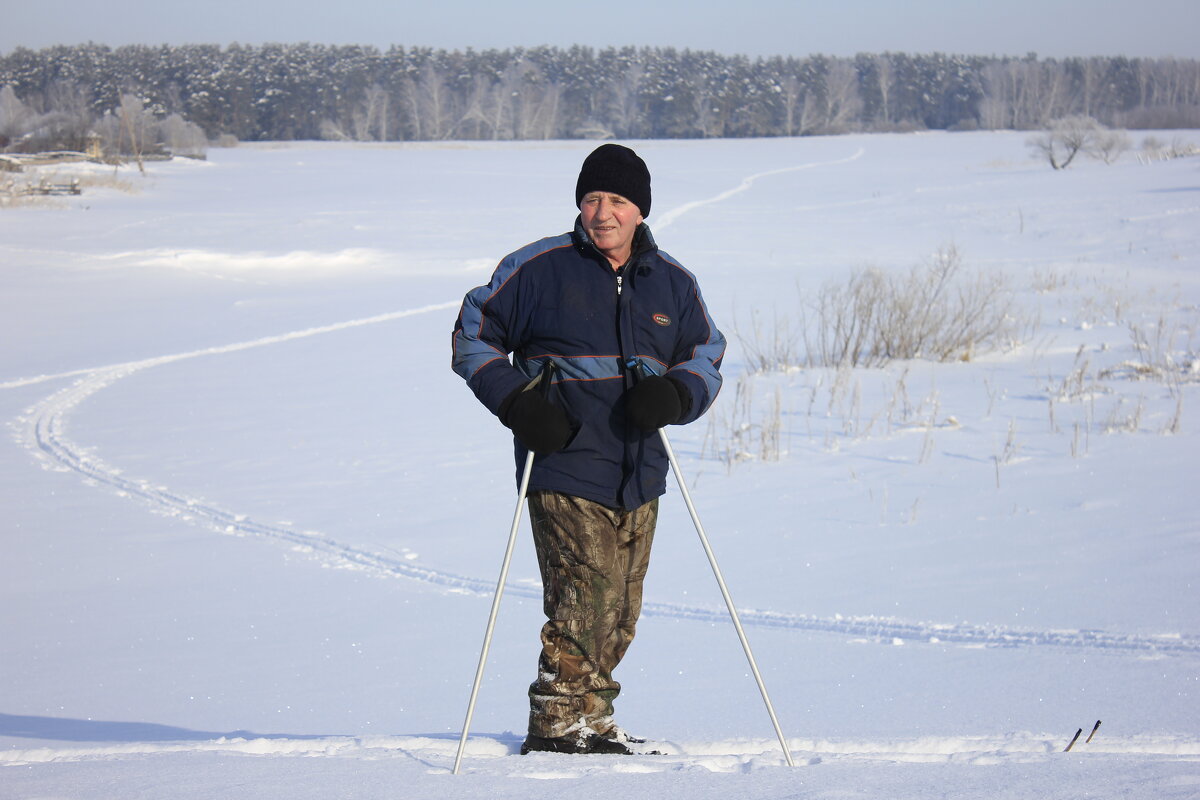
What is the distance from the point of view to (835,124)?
320 ft

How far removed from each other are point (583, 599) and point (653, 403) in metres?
0.63

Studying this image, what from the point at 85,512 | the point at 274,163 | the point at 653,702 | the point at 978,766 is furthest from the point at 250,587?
the point at 274,163

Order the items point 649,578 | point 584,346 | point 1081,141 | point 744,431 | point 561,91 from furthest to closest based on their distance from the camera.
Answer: point 561,91 → point 1081,141 → point 744,431 → point 649,578 → point 584,346

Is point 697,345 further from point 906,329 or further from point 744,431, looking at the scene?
point 906,329

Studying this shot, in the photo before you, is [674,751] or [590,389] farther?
[674,751]

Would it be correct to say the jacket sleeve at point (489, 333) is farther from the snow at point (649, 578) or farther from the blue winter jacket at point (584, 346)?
Result: the snow at point (649, 578)

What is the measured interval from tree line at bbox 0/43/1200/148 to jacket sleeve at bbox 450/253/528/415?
83378 mm

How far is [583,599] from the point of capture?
3213 millimetres

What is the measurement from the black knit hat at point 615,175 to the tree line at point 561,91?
273ft

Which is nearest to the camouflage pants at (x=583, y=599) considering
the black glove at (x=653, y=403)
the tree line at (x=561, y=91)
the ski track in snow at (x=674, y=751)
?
the ski track in snow at (x=674, y=751)

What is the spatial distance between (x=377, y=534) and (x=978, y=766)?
4463 mm

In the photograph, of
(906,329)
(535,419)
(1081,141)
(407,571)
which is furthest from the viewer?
(1081,141)

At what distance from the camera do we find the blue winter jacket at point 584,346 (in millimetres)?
3119

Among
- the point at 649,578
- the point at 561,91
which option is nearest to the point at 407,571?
the point at 649,578
